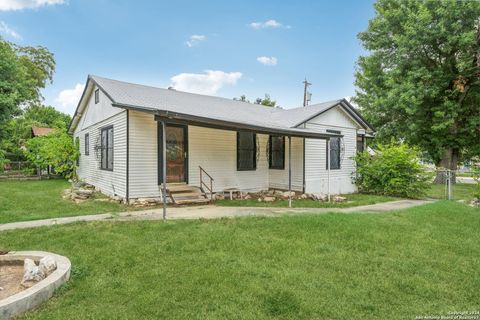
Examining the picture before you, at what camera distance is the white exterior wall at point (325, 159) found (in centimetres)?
1104

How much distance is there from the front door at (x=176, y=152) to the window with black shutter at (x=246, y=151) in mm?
2180

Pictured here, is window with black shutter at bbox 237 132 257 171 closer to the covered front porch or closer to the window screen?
the covered front porch

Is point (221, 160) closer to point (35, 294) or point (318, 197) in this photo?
point (318, 197)

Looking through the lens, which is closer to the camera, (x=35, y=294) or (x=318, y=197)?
(x=35, y=294)

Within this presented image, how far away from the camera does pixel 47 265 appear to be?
337 cm

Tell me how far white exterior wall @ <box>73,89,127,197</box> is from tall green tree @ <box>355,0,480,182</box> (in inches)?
543

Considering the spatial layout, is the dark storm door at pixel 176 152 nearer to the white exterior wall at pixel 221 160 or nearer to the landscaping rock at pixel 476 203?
the white exterior wall at pixel 221 160

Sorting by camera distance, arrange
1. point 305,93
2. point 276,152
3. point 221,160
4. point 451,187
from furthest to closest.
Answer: point 305,93 → point 451,187 → point 276,152 → point 221,160

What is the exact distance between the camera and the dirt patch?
117 inches

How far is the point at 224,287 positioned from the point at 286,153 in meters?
8.47

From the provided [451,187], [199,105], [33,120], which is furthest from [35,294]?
[33,120]

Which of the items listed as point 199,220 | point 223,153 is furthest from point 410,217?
point 223,153

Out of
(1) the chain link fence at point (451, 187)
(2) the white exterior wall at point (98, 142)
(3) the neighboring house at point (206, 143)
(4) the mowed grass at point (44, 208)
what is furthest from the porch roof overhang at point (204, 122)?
(1) the chain link fence at point (451, 187)

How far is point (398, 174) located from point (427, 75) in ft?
24.2
